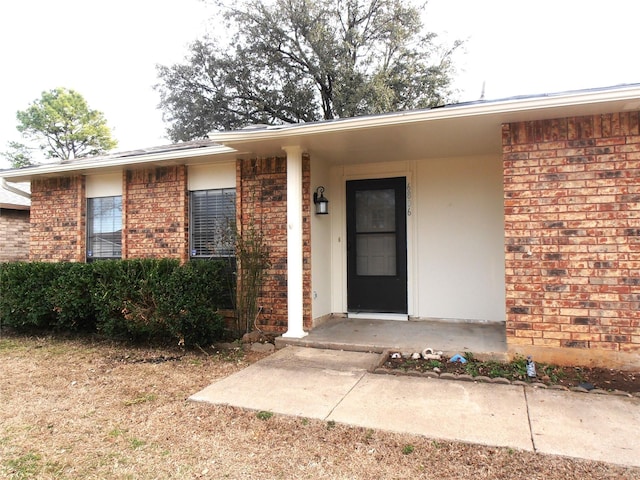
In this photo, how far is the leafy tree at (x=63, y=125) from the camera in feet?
90.3

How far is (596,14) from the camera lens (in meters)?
12.2

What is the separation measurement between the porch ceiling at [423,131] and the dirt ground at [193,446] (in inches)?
112

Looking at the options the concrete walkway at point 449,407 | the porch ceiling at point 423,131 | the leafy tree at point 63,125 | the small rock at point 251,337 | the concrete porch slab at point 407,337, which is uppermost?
the leafy tree at point 63,125

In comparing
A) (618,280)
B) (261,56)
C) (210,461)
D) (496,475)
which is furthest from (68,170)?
(261,56)

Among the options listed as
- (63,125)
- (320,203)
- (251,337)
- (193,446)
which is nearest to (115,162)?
(320,203)

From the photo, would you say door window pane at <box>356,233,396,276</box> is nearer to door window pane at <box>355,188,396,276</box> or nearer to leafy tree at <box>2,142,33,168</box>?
door window pane at <box>355,188,396,276</box>

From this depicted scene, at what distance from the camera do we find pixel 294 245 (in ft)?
17.1

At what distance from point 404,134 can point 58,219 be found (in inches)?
240

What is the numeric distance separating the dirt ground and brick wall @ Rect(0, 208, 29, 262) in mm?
8427

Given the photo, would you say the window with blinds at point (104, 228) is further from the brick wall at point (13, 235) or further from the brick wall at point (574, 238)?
the brick wall at point (574, 238)

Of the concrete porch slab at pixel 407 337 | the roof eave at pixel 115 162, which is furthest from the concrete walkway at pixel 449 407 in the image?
the roof eave at pixel 115 162

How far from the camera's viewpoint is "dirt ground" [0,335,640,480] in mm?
2359

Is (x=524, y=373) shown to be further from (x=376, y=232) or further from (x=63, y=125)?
(x=63, y=125)

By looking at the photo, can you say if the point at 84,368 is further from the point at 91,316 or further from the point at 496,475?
the point at 496,475
